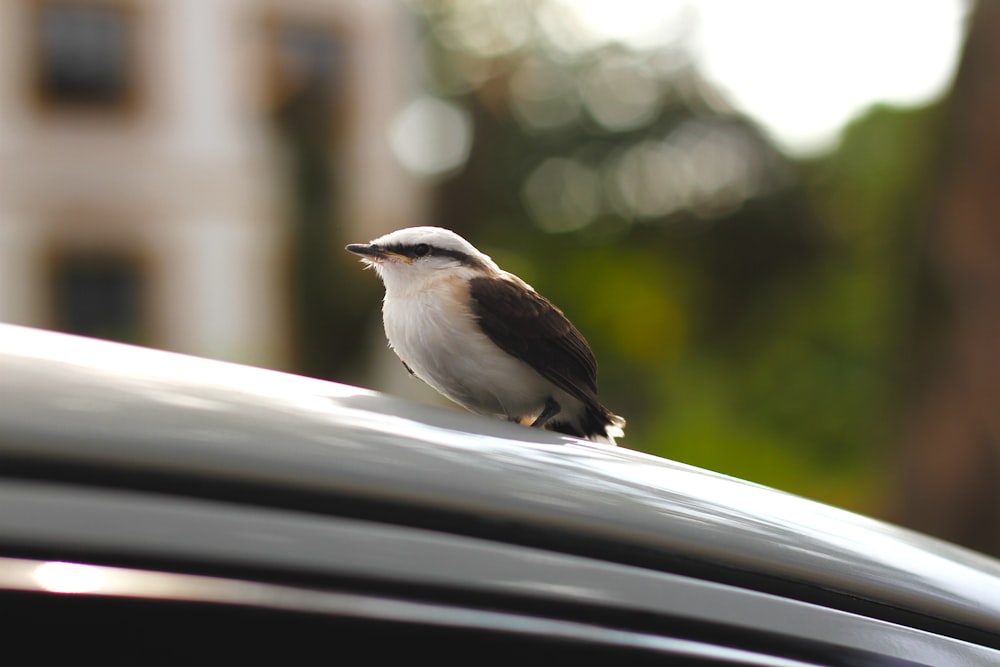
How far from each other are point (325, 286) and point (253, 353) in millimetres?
3024

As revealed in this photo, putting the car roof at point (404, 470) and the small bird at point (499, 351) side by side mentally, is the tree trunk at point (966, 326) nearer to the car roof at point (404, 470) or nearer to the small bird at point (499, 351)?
the small bird at point (499, 351)

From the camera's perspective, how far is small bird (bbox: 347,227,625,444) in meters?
2.40

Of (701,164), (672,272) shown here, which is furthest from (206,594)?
(701,164)

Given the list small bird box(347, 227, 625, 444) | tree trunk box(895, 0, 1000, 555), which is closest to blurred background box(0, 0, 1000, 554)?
tree trunk box(895, 0, 1000, 555)

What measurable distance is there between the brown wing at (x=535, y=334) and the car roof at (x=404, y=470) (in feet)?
2.92

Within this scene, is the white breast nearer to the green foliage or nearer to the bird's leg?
the bird's leg

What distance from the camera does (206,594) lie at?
3.36 feet

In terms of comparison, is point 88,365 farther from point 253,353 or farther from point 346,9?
point 346,9

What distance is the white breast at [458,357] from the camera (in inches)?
94.4

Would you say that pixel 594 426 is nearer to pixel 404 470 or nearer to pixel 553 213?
pixel 404 470

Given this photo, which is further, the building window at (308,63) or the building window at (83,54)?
the building window at (308,63)

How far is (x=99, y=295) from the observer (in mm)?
22156

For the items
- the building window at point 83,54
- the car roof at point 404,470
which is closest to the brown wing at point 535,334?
the car roof at point 404,470

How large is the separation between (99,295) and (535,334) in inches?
→ 844
